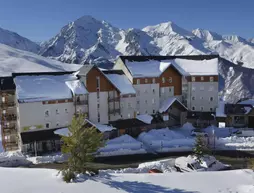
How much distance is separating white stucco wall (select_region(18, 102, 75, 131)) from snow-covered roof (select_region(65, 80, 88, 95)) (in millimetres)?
2190

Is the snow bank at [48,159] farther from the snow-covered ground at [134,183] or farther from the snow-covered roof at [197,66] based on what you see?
the snow-covered roof at [197,66]

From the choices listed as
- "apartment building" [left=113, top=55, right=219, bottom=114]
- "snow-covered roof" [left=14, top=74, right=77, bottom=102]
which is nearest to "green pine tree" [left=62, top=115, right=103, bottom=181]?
"snow-covered roof" [left=14, top=74, right=77, bottom=102]

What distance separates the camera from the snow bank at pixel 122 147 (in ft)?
147

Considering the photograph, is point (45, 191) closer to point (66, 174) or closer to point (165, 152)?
point (66, 174)

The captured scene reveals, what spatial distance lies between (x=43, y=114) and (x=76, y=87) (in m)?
6.77

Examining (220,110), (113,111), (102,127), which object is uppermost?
(113,111)

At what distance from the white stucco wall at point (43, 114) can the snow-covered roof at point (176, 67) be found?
1479 centimetres

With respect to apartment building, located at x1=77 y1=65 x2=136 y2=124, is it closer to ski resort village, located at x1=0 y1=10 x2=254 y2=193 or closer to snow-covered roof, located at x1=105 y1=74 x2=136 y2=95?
snow-covered roof, located at x1=105 y1=74 x2=136 y2=95

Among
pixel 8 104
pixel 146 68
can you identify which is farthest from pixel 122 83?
pixel 8 104

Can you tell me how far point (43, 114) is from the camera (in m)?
46.3

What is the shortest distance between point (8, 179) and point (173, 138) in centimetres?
3282

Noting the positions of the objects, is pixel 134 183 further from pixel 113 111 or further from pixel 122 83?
pixel 122 83

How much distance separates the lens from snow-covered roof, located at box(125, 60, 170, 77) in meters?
56.6

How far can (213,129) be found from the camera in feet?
180
